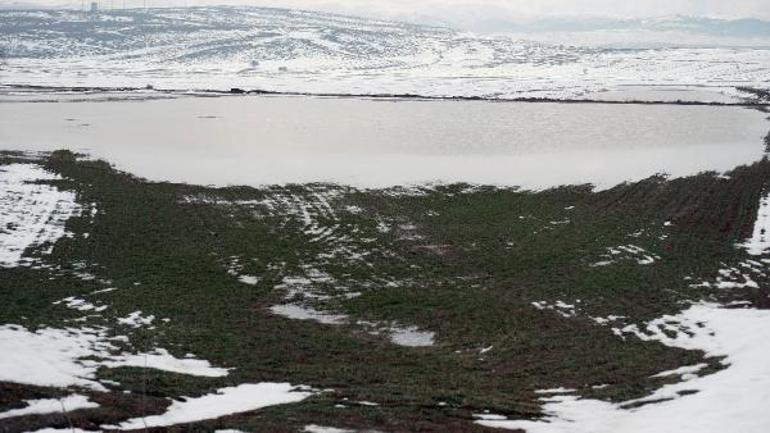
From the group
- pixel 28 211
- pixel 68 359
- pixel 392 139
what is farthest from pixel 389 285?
pixel 392 139

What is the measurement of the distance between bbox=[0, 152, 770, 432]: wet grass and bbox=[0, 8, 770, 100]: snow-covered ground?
5356cm

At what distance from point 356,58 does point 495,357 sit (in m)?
161

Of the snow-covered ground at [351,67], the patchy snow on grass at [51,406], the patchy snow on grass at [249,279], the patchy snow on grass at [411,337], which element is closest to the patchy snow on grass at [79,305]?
the patchy snow on grass at [249,279]

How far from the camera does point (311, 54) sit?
575 ft

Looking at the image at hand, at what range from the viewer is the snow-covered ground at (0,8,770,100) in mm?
96938

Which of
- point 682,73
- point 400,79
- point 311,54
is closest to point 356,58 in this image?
point 311,54

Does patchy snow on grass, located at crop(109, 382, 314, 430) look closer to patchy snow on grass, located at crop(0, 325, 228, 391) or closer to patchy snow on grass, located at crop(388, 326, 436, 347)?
patchy snow on grass, located at crop(0, 325, 228, 391)

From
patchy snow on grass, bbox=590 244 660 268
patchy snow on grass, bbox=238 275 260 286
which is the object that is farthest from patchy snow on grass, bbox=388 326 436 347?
patchy snow on grass, bbox=590 244 660 268

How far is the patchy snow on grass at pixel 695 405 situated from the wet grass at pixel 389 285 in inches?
20.0

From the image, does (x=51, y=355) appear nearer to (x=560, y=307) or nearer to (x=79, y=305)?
(x=79, y=305)

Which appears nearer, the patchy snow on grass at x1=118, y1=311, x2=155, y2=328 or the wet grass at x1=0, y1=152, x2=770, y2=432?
the wet grass at x1=0, y1=152, x2=770, y2=432

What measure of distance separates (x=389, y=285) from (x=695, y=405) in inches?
399

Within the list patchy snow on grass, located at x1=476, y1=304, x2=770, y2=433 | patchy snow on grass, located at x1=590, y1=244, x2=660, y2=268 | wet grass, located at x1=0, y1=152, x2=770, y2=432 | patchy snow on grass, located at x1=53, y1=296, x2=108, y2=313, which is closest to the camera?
patchy snow on grass, located at x1=476, y1=304, x2=770, y2=433

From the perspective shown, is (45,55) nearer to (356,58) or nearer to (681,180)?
(356,58)
